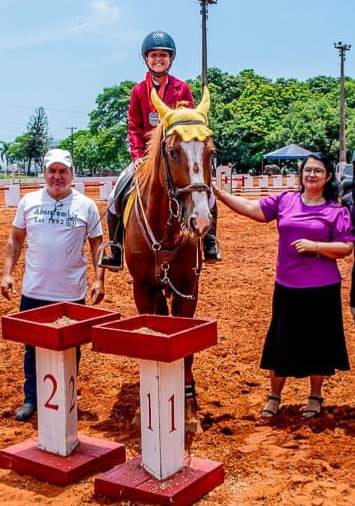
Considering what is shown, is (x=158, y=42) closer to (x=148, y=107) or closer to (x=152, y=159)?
(x=148, y=107)

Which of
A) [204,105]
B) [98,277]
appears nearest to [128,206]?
[98,277]

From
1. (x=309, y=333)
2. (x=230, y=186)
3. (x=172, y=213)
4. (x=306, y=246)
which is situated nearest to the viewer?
(x=172, y=213)

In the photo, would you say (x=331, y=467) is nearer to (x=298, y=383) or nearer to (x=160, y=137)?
(x=298, y=383)

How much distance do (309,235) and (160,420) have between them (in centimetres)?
192

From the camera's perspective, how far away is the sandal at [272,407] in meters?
5.42

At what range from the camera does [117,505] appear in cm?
389

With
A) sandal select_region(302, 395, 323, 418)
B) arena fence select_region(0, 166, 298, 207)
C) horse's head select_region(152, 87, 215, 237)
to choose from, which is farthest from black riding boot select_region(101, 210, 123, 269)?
arena fence select_region(0, 166, 298, 207)

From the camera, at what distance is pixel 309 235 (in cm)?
509

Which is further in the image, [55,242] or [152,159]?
[55,242]

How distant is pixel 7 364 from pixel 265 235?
10.5 m

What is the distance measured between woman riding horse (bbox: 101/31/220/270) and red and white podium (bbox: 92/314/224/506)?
181cm

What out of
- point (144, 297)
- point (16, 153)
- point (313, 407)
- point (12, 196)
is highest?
point (16, 153)

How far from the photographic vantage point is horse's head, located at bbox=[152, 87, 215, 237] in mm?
4344

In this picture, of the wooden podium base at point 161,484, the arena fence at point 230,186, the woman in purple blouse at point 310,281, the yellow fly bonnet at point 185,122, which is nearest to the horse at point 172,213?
the yellow fly bonnet at point 185,122
